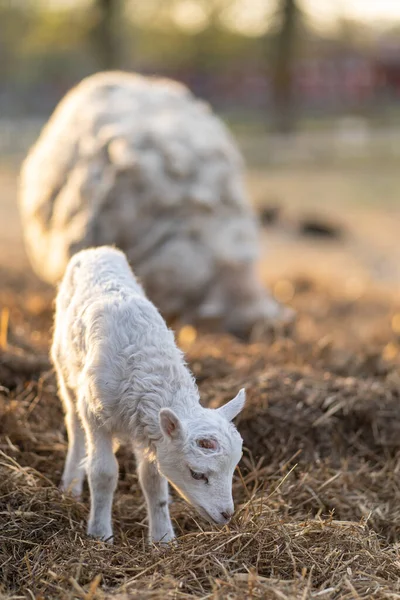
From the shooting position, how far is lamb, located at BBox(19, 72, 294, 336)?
810 cm

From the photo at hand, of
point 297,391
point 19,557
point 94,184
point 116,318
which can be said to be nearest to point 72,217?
point 94,184

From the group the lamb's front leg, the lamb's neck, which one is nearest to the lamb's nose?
the lamb's neck

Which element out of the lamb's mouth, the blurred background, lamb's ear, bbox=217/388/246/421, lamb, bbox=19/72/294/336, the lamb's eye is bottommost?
the blurred background

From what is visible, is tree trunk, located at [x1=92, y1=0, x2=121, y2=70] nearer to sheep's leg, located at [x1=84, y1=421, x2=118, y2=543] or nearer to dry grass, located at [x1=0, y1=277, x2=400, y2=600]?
dry grass, located at [x1=0, y1=277, x2=400, y2=600]

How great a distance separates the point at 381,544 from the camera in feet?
14.6

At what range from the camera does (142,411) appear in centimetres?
409

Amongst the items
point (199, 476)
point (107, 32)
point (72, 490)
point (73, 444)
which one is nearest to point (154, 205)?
point (73, 444)

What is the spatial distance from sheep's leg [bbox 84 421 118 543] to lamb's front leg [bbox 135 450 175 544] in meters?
0.15

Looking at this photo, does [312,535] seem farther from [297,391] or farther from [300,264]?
[300,264]

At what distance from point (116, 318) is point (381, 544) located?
1748 mm

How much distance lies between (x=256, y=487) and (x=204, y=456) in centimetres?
100

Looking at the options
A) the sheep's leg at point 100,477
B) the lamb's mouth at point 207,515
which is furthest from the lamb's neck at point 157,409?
the lamb's mouth at point 207,515

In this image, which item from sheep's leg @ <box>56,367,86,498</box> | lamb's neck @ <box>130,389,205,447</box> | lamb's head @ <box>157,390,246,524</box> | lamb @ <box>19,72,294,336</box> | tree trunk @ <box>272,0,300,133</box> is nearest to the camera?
lamb's head @ <box>157,390,246,524</box>

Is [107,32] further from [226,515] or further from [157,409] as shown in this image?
[226,515]
